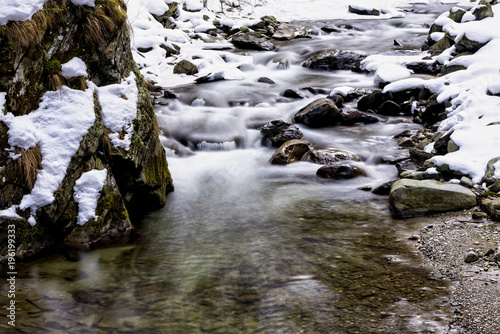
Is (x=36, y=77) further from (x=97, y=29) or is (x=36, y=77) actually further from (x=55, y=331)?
(x=55, y=331)

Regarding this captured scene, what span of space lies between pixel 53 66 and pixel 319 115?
290 inches

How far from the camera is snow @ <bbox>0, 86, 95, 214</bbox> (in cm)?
476

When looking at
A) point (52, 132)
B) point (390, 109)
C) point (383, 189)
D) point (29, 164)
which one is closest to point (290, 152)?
point (383, 189)

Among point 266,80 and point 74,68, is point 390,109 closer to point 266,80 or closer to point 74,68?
point 266,80

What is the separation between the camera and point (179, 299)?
13.1 ft

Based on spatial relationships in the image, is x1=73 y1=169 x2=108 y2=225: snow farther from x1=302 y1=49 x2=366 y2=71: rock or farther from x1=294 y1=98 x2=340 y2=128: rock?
x1=302 y1=49 x2=366 y2=71: rock

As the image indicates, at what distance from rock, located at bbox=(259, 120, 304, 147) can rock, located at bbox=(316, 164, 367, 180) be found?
2031 mm

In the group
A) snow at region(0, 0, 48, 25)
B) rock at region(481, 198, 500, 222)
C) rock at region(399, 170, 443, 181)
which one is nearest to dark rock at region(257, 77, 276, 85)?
rock at region(399, 170, 443, 181)

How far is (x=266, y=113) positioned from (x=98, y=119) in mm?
6834

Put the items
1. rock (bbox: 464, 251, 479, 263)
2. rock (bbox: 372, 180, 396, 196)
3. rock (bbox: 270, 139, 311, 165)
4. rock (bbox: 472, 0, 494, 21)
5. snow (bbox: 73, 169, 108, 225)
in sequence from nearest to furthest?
rock (bbox: 464, 251, 479, 263) → snow (bbox: 73, 169, 108, 225) → rock (bbox: 372, 180, 396, 196) → rock (bbox: 270, 139, 311, 165) → rock (bbox: 472, 0, 494, 21)

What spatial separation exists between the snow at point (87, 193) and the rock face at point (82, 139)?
0.09 ft

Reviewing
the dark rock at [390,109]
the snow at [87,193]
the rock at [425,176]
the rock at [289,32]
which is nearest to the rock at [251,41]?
the rock at [289,32]

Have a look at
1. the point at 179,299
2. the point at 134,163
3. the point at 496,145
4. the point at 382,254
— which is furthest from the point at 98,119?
the point at 496,145

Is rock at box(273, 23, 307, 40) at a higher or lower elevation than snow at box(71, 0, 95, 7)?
lower
